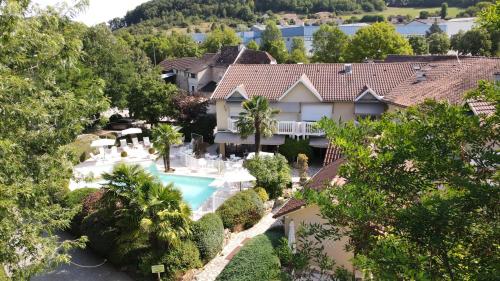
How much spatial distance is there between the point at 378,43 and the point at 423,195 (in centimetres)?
5896

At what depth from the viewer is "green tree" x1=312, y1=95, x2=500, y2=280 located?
5.71 m

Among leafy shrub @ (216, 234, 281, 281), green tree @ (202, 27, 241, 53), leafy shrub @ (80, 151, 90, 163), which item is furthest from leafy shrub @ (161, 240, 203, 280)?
green tree @ (202, 27, 241, 53)

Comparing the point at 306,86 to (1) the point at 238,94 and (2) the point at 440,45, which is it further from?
(2) the point at 440,45

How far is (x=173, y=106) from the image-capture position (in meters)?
45.1

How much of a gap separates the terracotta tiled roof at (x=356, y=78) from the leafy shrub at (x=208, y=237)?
53.9 ft

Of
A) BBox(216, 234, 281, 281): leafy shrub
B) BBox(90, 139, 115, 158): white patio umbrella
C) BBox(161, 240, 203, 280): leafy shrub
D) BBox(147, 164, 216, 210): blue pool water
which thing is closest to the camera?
BBox(216, 234, 281, 281): leafy shrub

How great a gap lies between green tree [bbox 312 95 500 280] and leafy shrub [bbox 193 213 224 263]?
1363 centimetres

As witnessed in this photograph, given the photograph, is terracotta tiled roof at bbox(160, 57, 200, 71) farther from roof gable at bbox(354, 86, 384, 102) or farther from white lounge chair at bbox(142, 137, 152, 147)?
roof gable at bbox(354, 86, 384, 102)

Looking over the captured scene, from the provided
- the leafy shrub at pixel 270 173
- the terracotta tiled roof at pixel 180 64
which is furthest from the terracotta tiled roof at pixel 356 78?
the terracotta tiled roof at pixel 180 64

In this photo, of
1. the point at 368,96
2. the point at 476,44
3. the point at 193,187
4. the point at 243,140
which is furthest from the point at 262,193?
the point at 476,44

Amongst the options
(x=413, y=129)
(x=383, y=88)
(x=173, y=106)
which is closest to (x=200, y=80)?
(x=173, y=106)

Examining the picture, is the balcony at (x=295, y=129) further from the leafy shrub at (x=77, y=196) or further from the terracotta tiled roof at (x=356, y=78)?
the leafy shrub at (x=77, y=196)

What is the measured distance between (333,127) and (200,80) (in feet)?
197

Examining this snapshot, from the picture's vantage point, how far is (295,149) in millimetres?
34656
